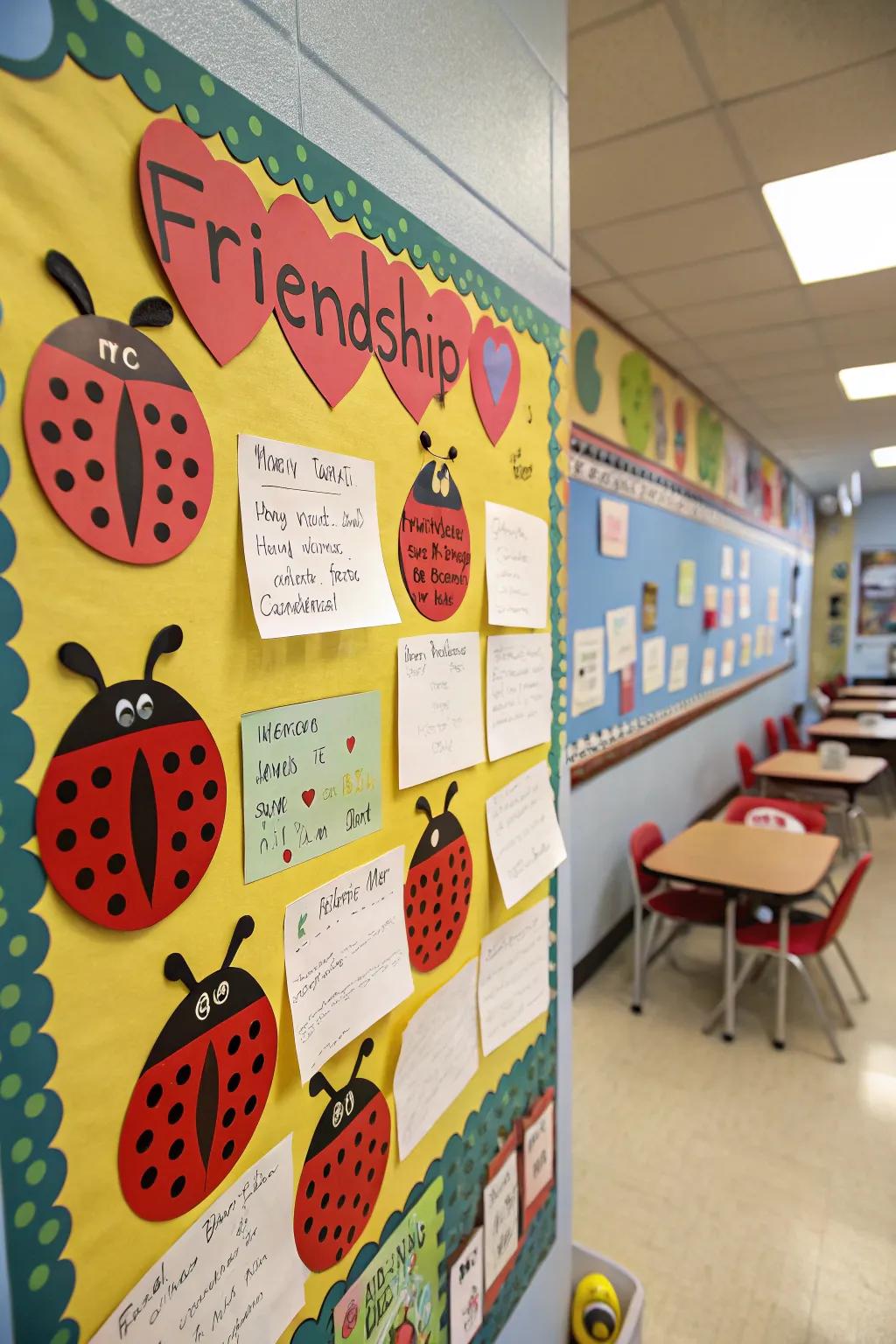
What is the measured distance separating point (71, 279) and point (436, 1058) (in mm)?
863

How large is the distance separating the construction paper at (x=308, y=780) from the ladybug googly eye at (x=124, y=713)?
108 mm

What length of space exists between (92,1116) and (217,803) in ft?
0.74

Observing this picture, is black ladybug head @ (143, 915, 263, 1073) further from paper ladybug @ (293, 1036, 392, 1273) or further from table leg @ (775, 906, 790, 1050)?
Result: table leg @ (775, 906, 790, 1050)

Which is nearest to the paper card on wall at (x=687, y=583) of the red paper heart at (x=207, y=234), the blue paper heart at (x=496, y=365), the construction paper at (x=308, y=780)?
the blue paper heart at (x=496, y=365)

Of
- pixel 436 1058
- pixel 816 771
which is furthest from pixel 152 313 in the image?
pixel 816 771

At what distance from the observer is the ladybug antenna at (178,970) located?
1.79 feet

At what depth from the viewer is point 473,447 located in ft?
2.99

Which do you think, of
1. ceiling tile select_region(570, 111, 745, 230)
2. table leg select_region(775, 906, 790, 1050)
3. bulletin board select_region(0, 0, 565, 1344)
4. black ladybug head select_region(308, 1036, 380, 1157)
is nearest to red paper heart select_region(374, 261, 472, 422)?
bulletin board select_region(0, 0, 565, 1344)

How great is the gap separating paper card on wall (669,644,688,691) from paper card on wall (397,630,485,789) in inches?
141

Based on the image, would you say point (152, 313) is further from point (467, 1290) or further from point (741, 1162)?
point (741, 1162)

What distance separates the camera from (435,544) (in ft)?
2.74

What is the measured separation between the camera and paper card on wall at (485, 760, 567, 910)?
100cm

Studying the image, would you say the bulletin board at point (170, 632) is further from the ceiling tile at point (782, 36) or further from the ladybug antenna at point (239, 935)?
the ceiling tile at point (782, 36)

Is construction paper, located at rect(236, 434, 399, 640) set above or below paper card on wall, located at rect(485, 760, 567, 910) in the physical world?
above
